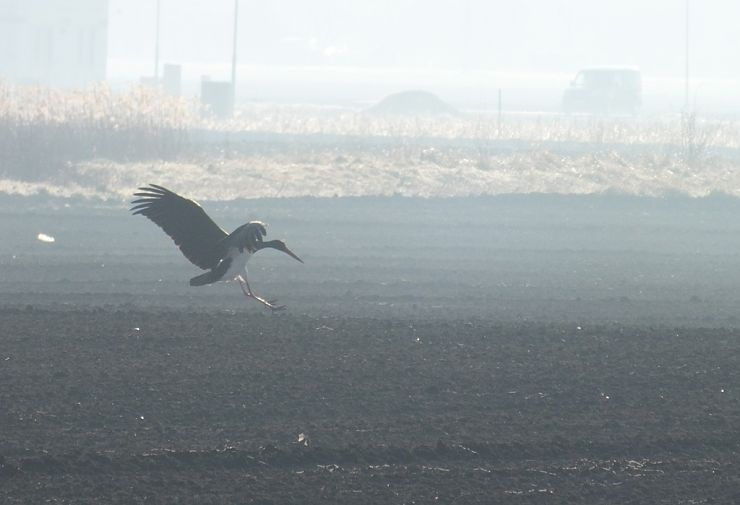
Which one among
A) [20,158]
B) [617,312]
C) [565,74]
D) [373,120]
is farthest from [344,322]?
[565,74]

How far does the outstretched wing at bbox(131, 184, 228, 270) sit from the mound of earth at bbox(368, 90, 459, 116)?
4684 centimetres

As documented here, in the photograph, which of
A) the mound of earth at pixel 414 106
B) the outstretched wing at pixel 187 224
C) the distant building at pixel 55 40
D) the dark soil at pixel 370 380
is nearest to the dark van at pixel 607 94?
the mound of earth at pixel 414 106

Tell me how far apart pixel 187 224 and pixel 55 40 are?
65844mm

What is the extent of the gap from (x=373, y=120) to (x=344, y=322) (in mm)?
39622

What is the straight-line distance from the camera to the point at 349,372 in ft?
35.0

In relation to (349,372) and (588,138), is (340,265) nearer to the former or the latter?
(349,372)

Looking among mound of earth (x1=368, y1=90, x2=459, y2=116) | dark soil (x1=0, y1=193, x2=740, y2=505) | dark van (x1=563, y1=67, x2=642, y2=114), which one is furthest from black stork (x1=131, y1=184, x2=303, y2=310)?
dark van (x1=563, y1=67, x2=642, y2=114)

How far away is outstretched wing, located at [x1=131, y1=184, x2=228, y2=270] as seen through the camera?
11531mm

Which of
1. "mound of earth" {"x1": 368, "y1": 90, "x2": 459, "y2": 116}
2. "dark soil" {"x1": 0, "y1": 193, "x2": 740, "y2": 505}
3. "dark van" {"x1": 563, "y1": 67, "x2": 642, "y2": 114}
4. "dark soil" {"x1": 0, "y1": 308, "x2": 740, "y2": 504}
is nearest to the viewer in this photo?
"dark soil" {"x1": 0, "y1": 308, "x2": 740, "y2": 504}

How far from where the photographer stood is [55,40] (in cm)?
7488

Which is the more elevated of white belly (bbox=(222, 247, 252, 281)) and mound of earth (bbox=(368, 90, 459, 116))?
mound of earth (bbox=(368, 90, 459, 116))

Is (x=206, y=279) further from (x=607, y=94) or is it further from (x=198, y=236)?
(x=607, y=94)

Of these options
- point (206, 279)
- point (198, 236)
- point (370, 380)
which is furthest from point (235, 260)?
point (370, 380)

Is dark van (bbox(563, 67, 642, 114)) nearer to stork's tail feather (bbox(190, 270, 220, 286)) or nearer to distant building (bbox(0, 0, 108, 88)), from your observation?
distant building (bbox(0, 0, 108, 88))
